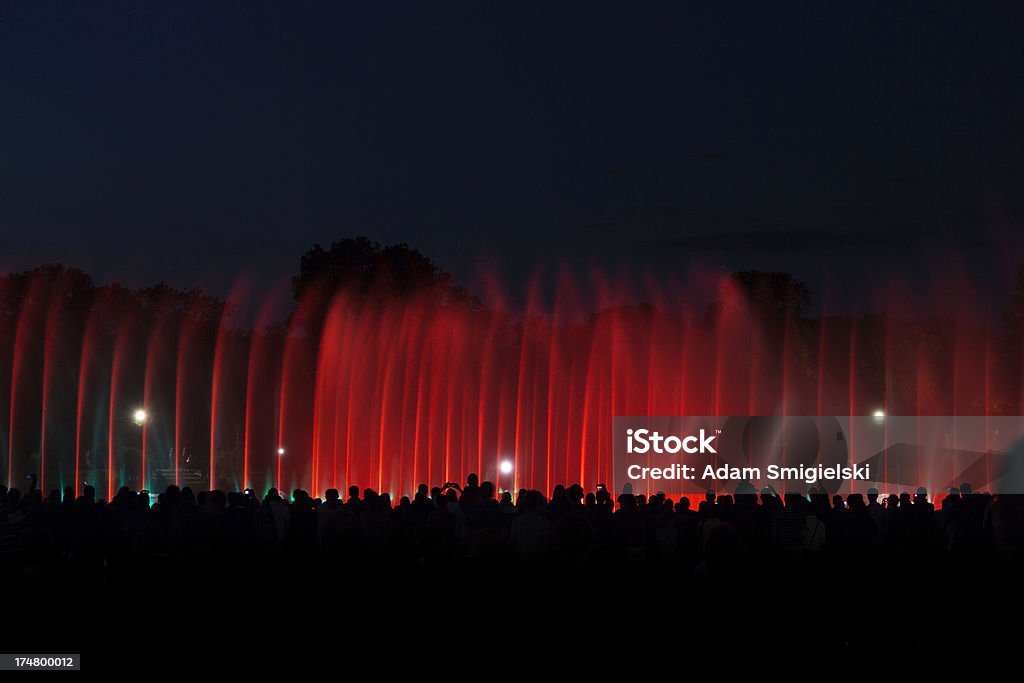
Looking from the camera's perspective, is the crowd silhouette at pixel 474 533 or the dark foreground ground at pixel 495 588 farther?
the crowd silhouette at pixel 474 533

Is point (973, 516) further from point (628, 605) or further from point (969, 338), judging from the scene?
point (969, 338)

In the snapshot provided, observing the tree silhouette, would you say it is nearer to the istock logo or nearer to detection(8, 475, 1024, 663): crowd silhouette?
the istock logo

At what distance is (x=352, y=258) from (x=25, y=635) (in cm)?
5435

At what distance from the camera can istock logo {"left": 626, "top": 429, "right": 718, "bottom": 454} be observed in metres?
29.5

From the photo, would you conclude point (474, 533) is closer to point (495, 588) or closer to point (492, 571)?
point (495, 588)

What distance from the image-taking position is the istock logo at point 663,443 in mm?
29516

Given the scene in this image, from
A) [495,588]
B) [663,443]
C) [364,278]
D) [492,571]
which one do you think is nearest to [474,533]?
[495,588]

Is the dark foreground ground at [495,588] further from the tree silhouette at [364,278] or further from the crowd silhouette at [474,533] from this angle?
the tree silhouette at [364,278]

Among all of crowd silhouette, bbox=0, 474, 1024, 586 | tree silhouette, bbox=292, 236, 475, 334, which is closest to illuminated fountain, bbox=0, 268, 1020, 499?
tree silhouette, bbox=292, 236, 475, 334

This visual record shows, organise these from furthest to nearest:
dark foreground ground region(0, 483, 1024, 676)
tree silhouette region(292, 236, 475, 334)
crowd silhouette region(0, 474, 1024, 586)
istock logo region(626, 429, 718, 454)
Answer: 1. tree silhouette region(292, 236, 475, 334)
2. istock logo region(626, 429, 718, 454)
3. crowd silhouette region(0, 474, 1024, 586)
4. dark foreground ground region(0, 483, 1024, 676)

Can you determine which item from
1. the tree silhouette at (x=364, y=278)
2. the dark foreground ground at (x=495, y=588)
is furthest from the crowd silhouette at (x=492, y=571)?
the tree silhouette at (x=364, y=278)

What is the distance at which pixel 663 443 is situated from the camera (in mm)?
29812

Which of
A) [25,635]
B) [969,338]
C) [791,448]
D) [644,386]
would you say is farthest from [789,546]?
[969,338]

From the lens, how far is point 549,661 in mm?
10367
